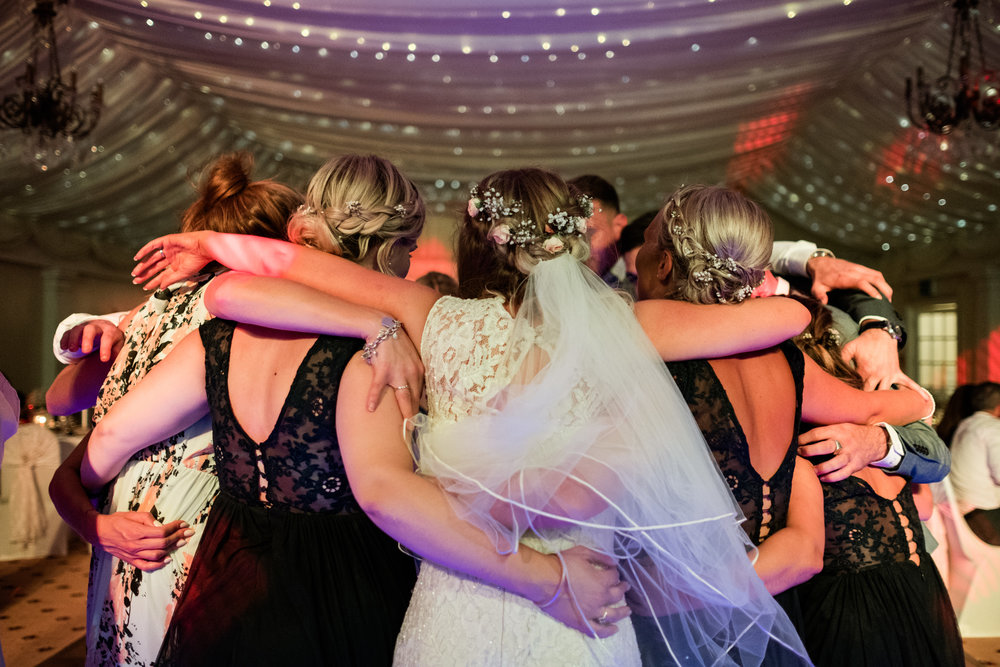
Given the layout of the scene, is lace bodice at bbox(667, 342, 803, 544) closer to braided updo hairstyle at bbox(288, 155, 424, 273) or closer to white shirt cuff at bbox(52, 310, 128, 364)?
braided updo hairstyle at bbox(288, 155, 424, 273)

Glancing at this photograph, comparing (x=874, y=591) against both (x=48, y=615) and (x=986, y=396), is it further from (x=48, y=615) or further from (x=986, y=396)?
(x=48, y=615)

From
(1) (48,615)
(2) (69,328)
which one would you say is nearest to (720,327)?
(2) (69,328)

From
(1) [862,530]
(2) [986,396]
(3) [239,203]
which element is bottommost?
(2) [986,396]

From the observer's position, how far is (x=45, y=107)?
558 centimetres

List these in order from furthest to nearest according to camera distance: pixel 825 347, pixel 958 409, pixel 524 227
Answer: pixel 958 409, pixel 825 347, pixel 524 227

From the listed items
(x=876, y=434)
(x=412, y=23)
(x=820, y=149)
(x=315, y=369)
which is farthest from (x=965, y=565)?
(x=820, y=149)

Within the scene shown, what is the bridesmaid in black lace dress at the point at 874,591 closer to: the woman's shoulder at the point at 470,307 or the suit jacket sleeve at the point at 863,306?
the suit jacket sleeve at the point at 863,306

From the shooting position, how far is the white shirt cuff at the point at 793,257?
2.33 metres

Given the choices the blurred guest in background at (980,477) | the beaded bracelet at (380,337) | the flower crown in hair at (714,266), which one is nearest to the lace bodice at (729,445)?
the flower crown in hair at (714,266)

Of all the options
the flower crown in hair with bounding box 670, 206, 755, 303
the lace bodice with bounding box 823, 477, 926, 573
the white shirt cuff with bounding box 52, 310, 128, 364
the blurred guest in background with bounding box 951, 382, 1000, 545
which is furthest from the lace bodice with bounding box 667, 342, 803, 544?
the blurred guest in background with bounding box 951, 382, 1000, 545

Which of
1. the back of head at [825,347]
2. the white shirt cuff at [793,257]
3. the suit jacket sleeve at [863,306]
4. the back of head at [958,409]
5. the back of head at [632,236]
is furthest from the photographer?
the back of head at [958,409]

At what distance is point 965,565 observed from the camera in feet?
13.6

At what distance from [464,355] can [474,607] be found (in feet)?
1.44

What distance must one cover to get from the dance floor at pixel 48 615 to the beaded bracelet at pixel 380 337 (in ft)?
10.4
